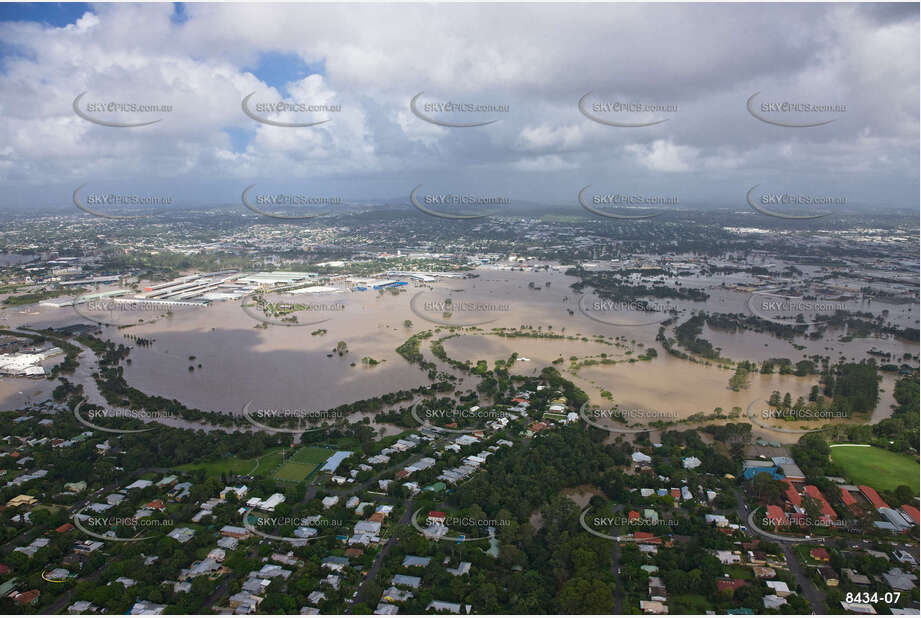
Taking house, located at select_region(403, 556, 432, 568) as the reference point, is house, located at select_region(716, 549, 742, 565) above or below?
above

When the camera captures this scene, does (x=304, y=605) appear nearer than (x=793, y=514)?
Yes

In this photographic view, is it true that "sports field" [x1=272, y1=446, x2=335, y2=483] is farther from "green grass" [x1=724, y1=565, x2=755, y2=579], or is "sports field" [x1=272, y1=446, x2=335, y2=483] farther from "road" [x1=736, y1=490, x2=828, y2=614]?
"road" [x1=736, y1=490, x2=828, y2=614]

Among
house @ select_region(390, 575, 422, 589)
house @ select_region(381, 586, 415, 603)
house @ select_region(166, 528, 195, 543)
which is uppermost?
house @ select_region(166, 528, 195, 543)

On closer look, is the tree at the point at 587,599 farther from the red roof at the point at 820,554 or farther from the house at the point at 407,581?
the red roof at the point at 820,554

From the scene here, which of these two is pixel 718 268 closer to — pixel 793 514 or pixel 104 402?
pixel 793 514

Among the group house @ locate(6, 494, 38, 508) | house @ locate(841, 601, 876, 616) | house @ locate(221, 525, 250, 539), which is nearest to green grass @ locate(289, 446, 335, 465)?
house @ locate(221, 525, 250, 539)

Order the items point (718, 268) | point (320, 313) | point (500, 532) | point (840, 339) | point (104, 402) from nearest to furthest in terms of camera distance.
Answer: point (500, 532) → point (104, 402) → point (840, 339) → point (320, 313) → point (718, 268)

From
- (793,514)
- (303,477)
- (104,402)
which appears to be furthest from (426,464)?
(104,402)
